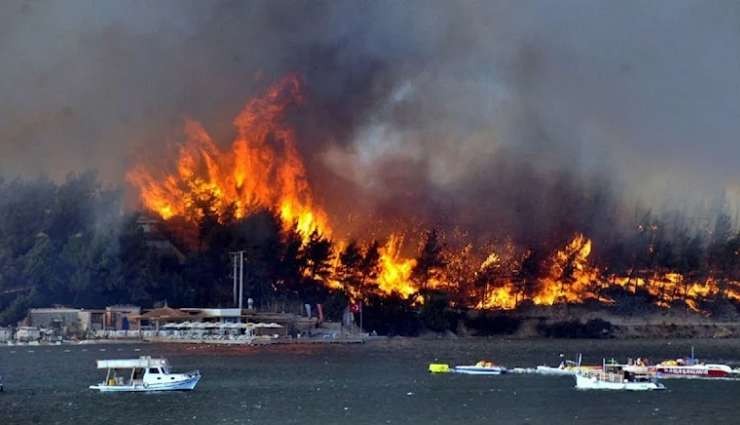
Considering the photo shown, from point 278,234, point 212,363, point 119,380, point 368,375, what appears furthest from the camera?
point 278,234

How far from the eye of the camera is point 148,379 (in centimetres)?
10444

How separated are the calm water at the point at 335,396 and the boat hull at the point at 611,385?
100 cm

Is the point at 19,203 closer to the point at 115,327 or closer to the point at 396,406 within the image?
the point at 115,327

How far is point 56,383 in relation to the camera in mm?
114188

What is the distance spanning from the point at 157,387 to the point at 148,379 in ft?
2.57

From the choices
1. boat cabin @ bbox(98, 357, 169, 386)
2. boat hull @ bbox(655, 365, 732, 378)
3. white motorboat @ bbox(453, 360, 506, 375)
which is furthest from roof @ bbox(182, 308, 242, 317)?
boat cabin @ bbox(98, 357, 169, 386)

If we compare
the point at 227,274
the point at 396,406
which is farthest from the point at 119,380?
the point at 227,274

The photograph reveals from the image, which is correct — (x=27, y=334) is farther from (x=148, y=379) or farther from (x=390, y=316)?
(x=148, y=379)

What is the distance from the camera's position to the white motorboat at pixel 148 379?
104 metres

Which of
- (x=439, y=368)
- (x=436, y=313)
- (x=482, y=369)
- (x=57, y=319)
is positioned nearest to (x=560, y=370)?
(x=482, y=369)

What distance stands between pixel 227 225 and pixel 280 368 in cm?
5508

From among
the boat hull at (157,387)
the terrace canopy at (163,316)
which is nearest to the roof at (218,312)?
the terrace canopy at (163,316)

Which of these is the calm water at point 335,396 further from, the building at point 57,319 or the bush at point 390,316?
the bush at point 390,316

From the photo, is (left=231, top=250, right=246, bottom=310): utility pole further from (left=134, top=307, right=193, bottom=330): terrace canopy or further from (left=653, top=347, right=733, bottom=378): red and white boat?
(left=653, top=347, right=733, bottom=378): red and white boat
